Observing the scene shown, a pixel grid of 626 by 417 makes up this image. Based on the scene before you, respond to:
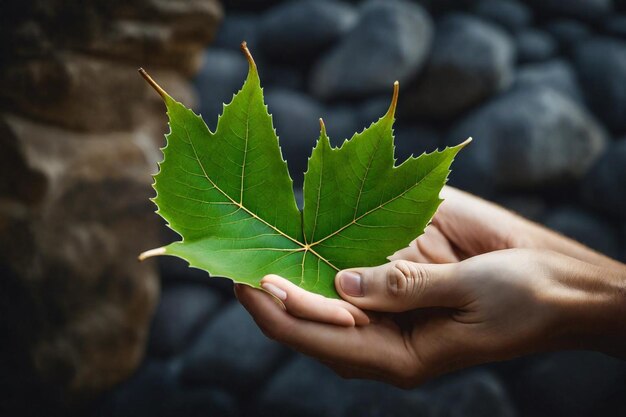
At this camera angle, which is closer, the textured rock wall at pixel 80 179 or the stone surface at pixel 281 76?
the textured rock wall at pixel 80 179

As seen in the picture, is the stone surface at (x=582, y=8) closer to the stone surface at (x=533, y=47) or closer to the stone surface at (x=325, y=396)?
the stone surface at (x=533, y=47)

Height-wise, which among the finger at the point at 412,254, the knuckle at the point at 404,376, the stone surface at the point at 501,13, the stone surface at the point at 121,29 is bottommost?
the knuckle at the point at 404,376

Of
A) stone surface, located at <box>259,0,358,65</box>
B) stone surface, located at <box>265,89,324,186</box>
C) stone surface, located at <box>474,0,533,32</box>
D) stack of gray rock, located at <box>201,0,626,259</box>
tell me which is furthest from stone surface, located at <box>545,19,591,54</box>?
stone surface, located at <box>265,89,324,186</box>

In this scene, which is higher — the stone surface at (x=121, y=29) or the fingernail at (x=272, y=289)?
the stone surface at (x=121, y=29)

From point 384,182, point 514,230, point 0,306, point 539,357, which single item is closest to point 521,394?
point 539,357

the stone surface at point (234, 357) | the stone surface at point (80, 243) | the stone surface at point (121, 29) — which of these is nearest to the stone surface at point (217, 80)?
the stone surface at point (121, 29)

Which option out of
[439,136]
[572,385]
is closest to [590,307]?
[572,385]

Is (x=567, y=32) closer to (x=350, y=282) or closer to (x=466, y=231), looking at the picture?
(x=466, y=231)
